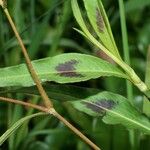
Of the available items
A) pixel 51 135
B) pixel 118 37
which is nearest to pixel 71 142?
pixel 51 135

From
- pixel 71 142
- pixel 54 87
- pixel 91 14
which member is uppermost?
pixel 91 14

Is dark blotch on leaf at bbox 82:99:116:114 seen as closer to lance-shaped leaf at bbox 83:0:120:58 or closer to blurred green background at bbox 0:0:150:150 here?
blurred green background at bbox 0:0:150:150

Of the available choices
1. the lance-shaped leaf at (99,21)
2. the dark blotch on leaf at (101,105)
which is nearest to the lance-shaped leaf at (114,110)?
the dark blotch on leaf at (101,105)

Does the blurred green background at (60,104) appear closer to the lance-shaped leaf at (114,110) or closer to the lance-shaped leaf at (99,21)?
the lance-shaped leaf at (114,110)

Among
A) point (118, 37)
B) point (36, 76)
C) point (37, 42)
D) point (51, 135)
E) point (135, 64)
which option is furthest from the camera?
point (118, 37)

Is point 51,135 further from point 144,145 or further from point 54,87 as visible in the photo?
point 54,87

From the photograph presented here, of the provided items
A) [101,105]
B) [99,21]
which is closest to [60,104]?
[101,105]
